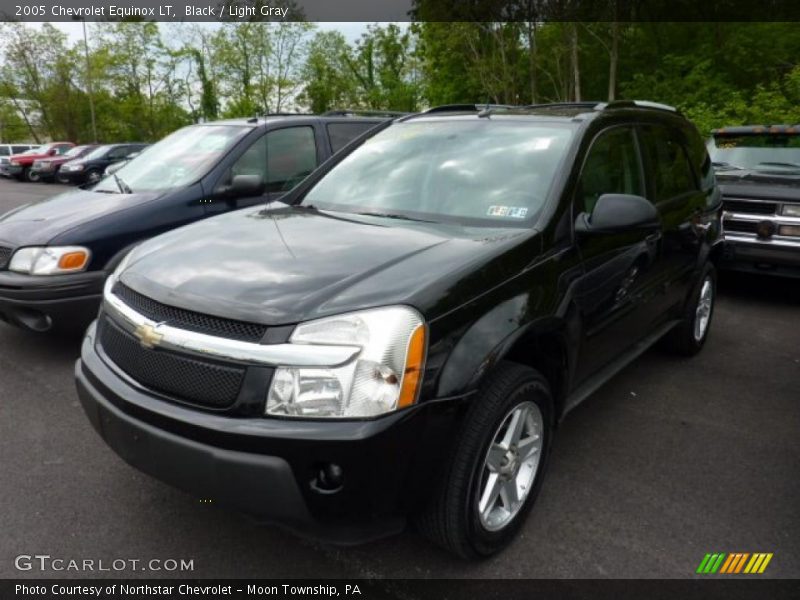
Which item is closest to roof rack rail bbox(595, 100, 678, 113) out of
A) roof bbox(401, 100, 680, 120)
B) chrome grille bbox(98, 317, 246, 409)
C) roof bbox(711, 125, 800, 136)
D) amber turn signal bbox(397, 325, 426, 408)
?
roof bbox(401, 100, 680, 120)

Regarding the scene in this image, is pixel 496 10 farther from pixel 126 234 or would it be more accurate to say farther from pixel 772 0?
pixel 126 234

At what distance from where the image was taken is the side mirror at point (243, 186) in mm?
4793

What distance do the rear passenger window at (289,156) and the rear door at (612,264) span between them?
10.1 feet

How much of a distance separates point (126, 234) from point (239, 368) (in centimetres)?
282

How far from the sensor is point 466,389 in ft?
7.10

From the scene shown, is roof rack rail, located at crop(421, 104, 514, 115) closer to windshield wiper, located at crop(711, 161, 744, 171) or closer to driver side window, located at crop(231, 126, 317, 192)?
driver side window, located at crop(231, 126, 317, 192)

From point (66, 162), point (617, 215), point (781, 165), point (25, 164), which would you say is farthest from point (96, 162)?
point (617, 215)

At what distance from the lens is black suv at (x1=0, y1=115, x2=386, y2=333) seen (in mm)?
4199

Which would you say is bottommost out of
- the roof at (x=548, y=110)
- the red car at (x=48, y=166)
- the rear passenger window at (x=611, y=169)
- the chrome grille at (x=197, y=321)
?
the red car at (x=48, y=166)

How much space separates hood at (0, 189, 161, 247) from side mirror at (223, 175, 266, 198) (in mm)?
537

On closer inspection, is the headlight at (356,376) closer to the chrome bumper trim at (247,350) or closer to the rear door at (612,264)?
the chrome bumper trim at (247,350)

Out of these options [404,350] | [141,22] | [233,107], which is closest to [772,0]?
[404,350]

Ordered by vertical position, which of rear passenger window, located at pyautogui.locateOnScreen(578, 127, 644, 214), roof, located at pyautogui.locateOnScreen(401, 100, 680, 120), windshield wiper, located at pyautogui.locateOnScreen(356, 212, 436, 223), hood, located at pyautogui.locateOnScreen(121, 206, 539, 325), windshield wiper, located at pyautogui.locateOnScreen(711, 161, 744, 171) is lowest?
windshield wiper, located at pyautogui.locateOnScreen(711, 161, 744, 171)

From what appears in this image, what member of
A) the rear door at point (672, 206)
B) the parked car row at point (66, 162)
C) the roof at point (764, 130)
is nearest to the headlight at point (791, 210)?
the roof at point (764, 130)
